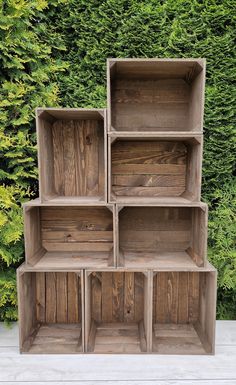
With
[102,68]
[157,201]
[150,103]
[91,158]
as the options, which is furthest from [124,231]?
[102,68]

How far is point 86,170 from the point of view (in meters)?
1.94

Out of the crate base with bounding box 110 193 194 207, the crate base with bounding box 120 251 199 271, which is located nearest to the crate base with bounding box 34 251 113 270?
the crate base with bounding box 120 251 199 271

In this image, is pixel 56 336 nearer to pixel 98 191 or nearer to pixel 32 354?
pixel 32 354

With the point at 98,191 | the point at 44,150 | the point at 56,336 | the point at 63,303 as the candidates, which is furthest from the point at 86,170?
the point at 56,336

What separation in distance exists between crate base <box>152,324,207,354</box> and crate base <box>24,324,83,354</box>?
0.48 meters

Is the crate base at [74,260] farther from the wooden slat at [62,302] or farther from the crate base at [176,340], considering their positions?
the crate base at [176,340]

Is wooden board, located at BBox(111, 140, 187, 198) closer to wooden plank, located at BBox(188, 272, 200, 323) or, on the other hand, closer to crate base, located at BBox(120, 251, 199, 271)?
crate base, located at BBox(120, 251, 199, 271)

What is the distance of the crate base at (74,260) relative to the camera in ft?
5.52

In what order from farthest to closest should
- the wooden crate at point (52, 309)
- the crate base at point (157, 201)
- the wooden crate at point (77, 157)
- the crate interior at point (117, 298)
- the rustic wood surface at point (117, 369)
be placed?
the crate interior at point (117, 298) → the wooden crate at point (77, 157) → the wooden crate at point (52, 309) → the crate base at point (157, 201) → the rustic wood surface at point (117, 369)

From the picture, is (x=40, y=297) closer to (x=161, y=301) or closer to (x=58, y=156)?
(x=161, y=301)

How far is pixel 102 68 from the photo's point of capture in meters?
2.07

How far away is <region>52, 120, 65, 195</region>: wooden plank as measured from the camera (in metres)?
1.92

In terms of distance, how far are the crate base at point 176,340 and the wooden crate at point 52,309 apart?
0.48 metres

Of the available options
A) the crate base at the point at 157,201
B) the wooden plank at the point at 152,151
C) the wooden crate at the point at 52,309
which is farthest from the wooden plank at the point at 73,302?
the wooden plank at the point at 152,151
